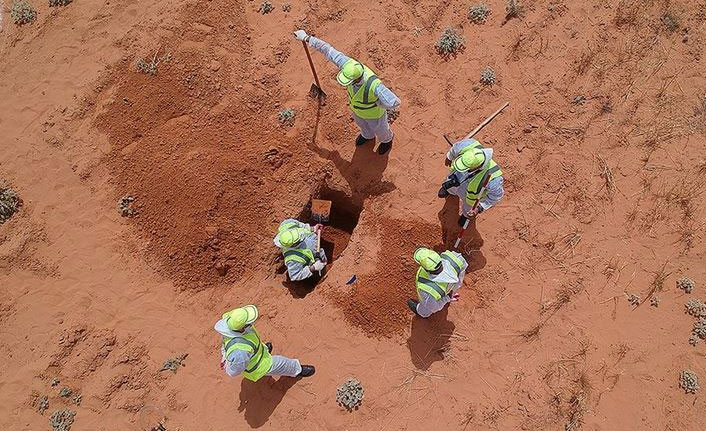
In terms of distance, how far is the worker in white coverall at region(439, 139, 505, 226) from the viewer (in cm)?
673

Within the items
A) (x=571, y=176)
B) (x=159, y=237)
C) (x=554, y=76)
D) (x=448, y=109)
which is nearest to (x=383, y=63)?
(x=448, y=109)

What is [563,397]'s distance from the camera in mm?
7195

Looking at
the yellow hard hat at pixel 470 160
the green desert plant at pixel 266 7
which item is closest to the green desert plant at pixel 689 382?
the yellow hard hat at pixel 470 160

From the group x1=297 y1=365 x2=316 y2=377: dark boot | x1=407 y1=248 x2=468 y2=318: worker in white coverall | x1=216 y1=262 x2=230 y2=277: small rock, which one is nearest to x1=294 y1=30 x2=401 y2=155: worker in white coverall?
x1=407 y1=248 x2=468 y2=318: worker in white coverall

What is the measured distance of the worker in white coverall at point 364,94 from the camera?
23.9 feet

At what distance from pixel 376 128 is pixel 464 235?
96.4 inches

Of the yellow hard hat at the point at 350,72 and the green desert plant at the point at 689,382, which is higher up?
the yellow hard hat at the point at 350,72

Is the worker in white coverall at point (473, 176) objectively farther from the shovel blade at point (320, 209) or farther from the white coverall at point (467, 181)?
the shovel blade at point (320, 209)

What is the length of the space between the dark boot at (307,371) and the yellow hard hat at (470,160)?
395 cm

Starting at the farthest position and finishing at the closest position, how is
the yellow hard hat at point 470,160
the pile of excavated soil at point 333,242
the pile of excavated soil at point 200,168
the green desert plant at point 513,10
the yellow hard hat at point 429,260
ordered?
1. the green desert plant at point 513,10
2. the pile of excavated soil at point 333,242
3. the pile of excavated soil at point 200,168
4. the yellow hard hat at point 470,160
5. the yellow hard hat at point 429,260

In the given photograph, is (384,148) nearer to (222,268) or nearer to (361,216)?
(361,216)

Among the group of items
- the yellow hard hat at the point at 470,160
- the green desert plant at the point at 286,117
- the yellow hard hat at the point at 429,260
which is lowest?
the yellow hard hat at the point at 429,260

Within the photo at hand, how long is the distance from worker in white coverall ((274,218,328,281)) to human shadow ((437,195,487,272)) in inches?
89.5

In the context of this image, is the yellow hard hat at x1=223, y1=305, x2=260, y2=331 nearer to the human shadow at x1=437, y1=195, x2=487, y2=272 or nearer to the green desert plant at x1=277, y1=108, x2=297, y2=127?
the human shadow at x1=437, y1=195, x2=487, y2=272
